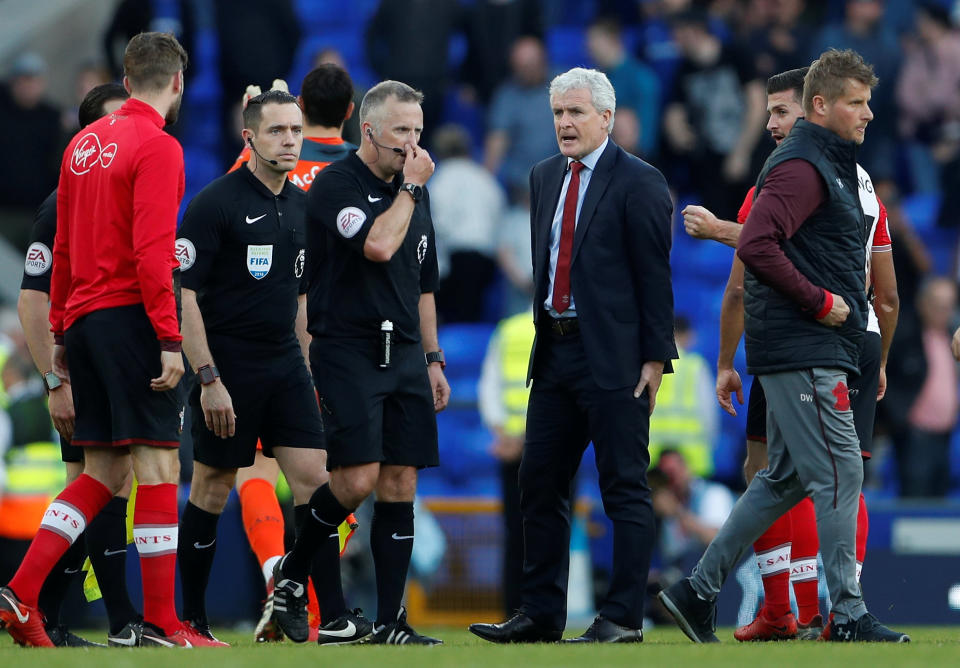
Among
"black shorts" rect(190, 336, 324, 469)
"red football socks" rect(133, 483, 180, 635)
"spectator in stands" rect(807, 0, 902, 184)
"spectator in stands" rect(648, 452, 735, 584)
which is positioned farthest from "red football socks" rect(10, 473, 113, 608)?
"spectator in stands" rect(807, 0, 902, 184)

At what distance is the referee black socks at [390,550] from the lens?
22.9ft

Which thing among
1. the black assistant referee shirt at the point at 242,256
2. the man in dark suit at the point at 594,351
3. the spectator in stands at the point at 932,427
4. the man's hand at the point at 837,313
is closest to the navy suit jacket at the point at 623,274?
the man in dark suit at the point at 594,351

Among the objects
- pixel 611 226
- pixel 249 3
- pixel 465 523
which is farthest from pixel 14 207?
pixel 611 226

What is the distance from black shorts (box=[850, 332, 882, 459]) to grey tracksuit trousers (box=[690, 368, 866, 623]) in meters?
0.38

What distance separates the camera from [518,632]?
280 inches

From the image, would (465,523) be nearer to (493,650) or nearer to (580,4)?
(493,650)

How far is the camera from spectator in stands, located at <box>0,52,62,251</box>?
13.6m

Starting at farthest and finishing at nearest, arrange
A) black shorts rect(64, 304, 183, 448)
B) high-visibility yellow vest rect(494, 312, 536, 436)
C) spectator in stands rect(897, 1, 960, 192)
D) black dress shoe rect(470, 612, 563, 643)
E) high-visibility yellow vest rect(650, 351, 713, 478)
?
spectator in stands rect(897, 1, 960, 192) < high-visibility yellow vest rect(650, 351, 713, 478) < high-visibility yellow vest rect(494, 312, 536, 436) < black dress shoe rect(470, 612, 563, 643) < black shorts rect(64, 304, 183, 448)

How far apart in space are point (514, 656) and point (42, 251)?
3.01m

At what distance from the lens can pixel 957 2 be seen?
615 inches

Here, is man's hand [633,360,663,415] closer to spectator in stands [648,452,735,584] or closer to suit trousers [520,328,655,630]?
suit trousers [520,328,655,630]

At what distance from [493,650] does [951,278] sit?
895 cm

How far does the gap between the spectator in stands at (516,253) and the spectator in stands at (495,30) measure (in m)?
1.29

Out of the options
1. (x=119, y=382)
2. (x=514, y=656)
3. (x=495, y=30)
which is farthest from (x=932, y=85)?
(x=514, y=656)
